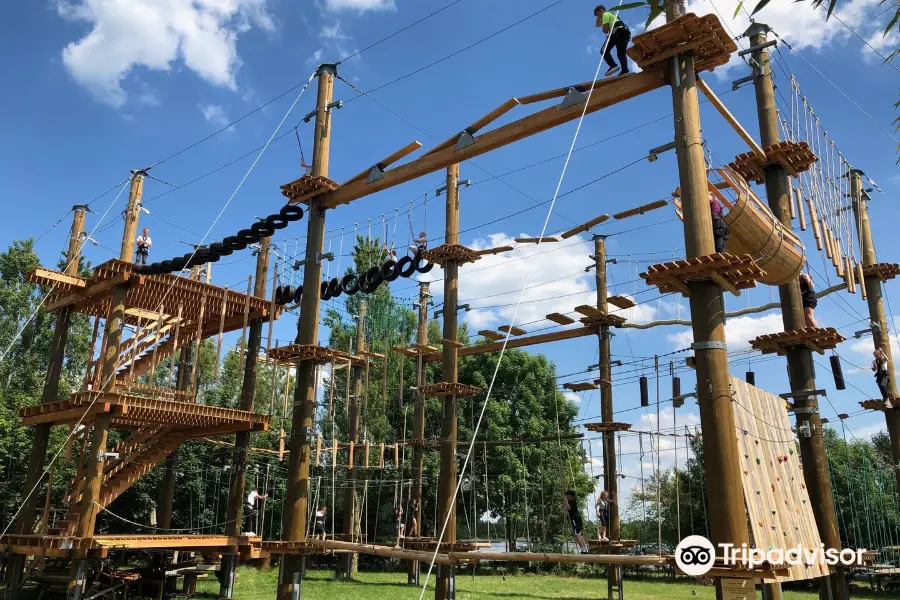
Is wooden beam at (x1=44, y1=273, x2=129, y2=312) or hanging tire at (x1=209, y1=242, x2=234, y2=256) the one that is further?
wooden beam at (x1=44, y1=273, x2=129, y2=312)

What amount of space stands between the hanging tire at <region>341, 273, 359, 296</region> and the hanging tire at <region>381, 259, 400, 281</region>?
0.90 metres

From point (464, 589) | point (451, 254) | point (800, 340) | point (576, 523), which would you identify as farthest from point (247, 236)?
point (464, 589)

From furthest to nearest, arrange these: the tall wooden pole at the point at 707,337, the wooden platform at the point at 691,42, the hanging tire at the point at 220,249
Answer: the hanging tire at the point at 220,249 → the wooden platform at the point at 691,42 → the tall wooden pole at the point at 707,337

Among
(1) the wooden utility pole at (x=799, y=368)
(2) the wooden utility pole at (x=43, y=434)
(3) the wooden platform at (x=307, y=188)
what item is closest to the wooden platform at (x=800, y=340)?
(1) the wooden utility pole at (x=799, y=368)

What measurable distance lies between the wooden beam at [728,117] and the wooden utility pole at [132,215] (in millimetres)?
10747

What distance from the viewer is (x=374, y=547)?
1056cm

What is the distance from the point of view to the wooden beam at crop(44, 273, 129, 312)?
41.3 feet

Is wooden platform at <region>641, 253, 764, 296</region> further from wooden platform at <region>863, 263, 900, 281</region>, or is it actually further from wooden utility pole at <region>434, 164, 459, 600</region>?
wooden platform at <region>863, 263, 900, 281</region>

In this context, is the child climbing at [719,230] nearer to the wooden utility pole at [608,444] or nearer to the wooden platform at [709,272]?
the wooden platform at [709,272]

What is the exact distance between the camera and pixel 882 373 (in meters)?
12.6

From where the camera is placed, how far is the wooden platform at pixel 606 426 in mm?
14416

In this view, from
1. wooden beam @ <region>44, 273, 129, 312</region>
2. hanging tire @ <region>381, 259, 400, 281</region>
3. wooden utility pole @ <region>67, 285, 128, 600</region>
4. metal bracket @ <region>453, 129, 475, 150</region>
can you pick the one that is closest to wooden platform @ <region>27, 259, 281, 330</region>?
wooden beam @ <region>44, 273, 129, 312</region>

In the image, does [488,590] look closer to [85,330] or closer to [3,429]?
[3,429]

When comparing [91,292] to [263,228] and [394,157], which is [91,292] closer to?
[263,228]
